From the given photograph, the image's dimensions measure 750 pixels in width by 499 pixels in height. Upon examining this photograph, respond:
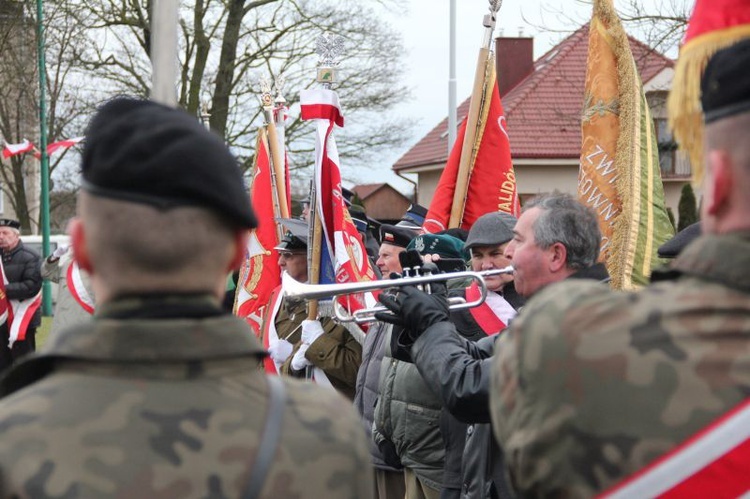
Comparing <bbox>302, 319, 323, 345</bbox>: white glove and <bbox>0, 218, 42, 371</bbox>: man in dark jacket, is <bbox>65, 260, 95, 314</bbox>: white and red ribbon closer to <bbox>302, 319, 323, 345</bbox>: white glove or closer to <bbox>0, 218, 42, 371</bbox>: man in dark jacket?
<bbox>302, 319, 323, 345</bbox>: white glove

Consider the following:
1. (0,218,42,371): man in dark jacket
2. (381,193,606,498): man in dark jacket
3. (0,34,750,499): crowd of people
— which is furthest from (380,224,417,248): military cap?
(0,218,42,371): man in dark jacket

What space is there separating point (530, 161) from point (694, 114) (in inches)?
1157

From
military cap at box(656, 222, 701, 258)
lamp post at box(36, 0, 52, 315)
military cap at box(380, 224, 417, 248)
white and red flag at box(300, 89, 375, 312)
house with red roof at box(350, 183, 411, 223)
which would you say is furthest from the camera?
house with red roof at box(350, 183, 411, 223)

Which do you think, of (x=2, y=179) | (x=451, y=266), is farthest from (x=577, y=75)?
(x=451, y=266)

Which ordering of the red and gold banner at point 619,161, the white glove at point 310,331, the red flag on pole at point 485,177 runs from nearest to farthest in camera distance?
the red and gold banner at point 619,161 → the white glove at point 310,331 → the red flag on pole at point 485,177

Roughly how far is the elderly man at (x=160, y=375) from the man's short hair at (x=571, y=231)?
1.96m

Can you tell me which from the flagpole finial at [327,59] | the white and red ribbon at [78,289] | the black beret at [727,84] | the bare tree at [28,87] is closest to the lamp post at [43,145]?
the bare tree at [28,87]

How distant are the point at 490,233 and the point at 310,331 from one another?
1527mm

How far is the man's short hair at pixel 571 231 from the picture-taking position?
3.78m

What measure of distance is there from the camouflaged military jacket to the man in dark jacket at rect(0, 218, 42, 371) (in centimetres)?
1018

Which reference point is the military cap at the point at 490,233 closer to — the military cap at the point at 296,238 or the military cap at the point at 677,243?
the military cap at the point at 677,243

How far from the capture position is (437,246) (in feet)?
17.3

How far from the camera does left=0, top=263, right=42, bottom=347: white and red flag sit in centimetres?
1146

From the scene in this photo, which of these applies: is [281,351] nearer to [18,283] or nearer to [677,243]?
[677,243]
